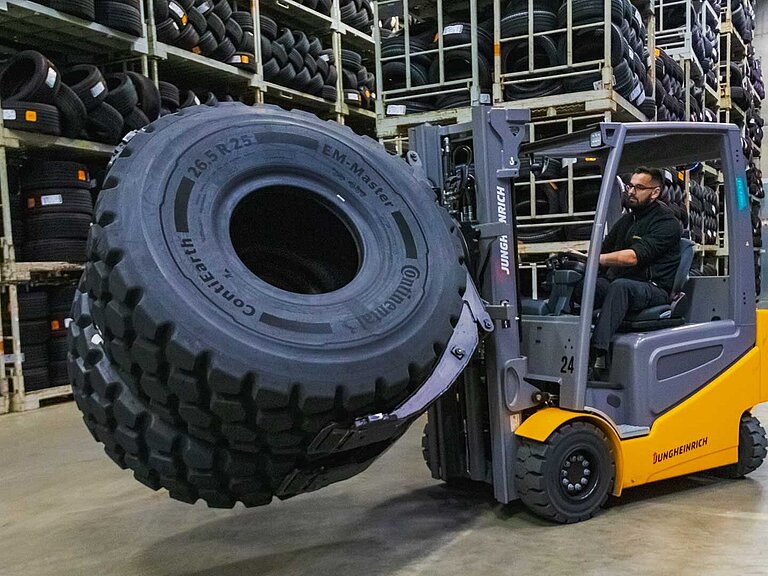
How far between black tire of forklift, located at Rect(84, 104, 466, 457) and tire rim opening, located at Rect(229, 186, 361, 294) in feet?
0.50

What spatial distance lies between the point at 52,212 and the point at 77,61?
2.24 m

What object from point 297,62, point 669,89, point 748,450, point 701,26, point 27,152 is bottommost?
point 748,450

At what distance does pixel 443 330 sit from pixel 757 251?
1323cm

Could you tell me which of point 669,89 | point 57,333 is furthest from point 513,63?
point 57,333

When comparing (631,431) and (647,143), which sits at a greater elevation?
(647,143)

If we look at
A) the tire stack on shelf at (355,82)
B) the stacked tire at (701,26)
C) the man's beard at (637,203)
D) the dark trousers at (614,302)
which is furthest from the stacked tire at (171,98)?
the stacked tire at (701,26)

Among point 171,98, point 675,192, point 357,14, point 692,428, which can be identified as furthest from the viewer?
point 357,14

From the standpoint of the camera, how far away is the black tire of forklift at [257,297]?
231 cm

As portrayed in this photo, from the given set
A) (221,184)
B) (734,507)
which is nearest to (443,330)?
(221,184)

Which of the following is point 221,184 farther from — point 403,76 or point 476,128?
point 403,76

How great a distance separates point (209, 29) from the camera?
28.1 feet

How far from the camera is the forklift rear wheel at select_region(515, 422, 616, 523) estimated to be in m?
3.41

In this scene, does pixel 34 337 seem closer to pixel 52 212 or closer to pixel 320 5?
pixel 52 212

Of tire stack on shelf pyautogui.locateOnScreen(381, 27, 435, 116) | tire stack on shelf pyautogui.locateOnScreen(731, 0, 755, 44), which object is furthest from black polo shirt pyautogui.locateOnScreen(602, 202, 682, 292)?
tire stack on shelf pyautogui.locateOnScreen(731, 0, 755, 44)
